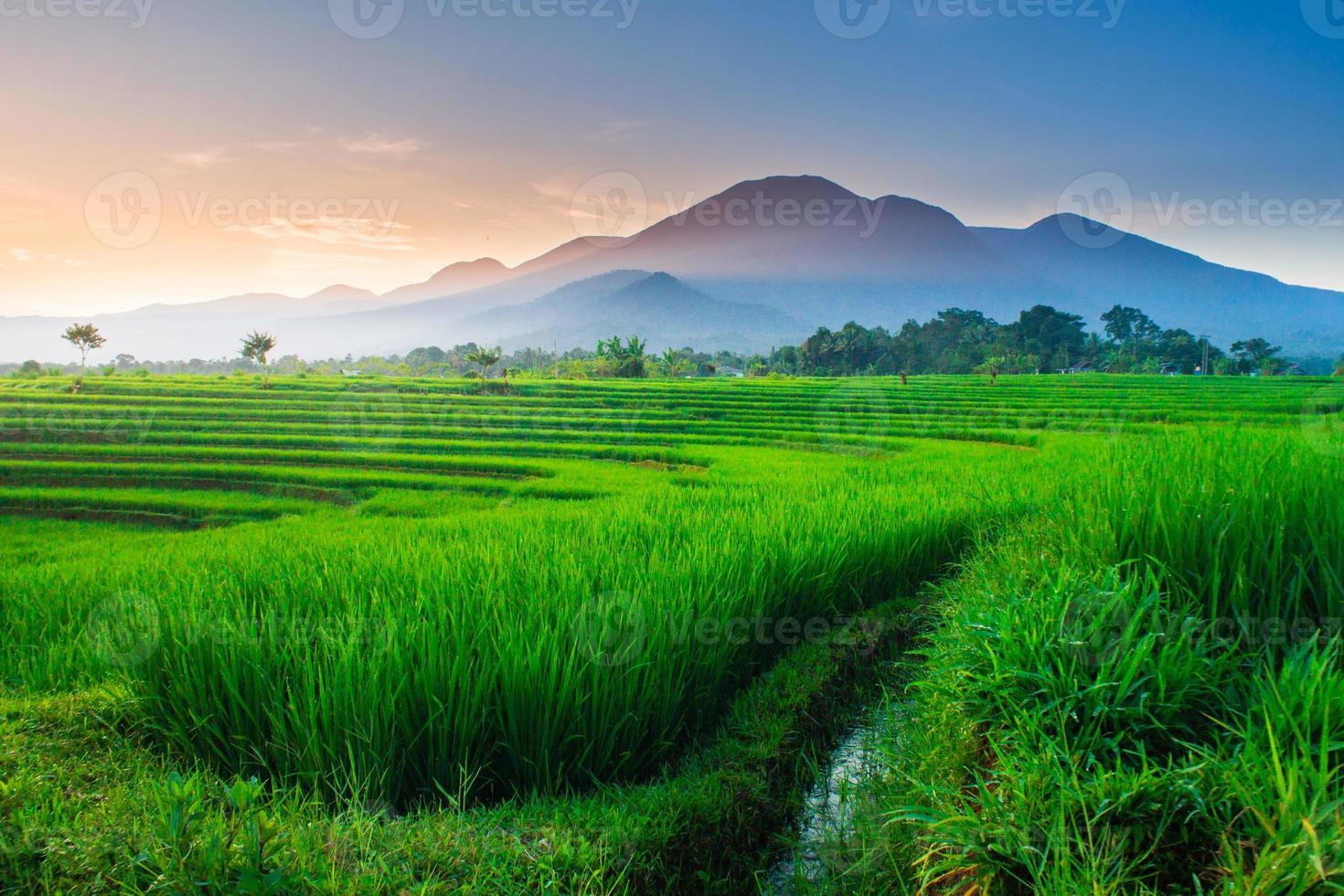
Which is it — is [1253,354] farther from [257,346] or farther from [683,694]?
[257,346]

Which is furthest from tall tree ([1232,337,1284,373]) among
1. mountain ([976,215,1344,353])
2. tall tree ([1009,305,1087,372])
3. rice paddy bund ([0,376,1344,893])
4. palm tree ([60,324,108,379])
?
mountain ([976,215,1344,353])

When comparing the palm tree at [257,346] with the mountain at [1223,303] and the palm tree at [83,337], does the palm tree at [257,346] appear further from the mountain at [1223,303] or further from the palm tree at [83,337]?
the mountain at [1223,303]

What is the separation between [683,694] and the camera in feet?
10.6

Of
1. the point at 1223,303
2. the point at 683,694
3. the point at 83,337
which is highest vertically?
the point at 1223,303

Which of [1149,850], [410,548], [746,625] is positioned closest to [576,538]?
[410,548]

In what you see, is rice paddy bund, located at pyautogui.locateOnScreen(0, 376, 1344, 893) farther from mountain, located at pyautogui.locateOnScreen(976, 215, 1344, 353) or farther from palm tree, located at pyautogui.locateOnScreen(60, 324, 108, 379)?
mountain, located at pyautogui.locateOnScreen(976, 215, 1344, 353)

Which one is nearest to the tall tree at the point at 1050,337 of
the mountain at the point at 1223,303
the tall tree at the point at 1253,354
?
the tall tree at the point at 1253,354

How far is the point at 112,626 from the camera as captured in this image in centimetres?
344

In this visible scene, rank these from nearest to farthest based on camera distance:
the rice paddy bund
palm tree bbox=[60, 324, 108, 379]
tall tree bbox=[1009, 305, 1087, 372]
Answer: the rice paddy bund < palm tree bbox=[60, 324, 108, 379] < tall tree bbox=[1009, 305, 1087, 372]

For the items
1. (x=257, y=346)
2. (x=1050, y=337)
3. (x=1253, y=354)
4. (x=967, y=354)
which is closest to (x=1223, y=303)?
(x=1050, y=337)

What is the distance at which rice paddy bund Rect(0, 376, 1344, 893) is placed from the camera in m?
1.81

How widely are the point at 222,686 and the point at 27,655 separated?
2.49 m

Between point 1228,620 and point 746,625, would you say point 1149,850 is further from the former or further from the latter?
point 746,625

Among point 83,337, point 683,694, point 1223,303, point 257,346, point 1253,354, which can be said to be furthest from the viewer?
point 1223,303
